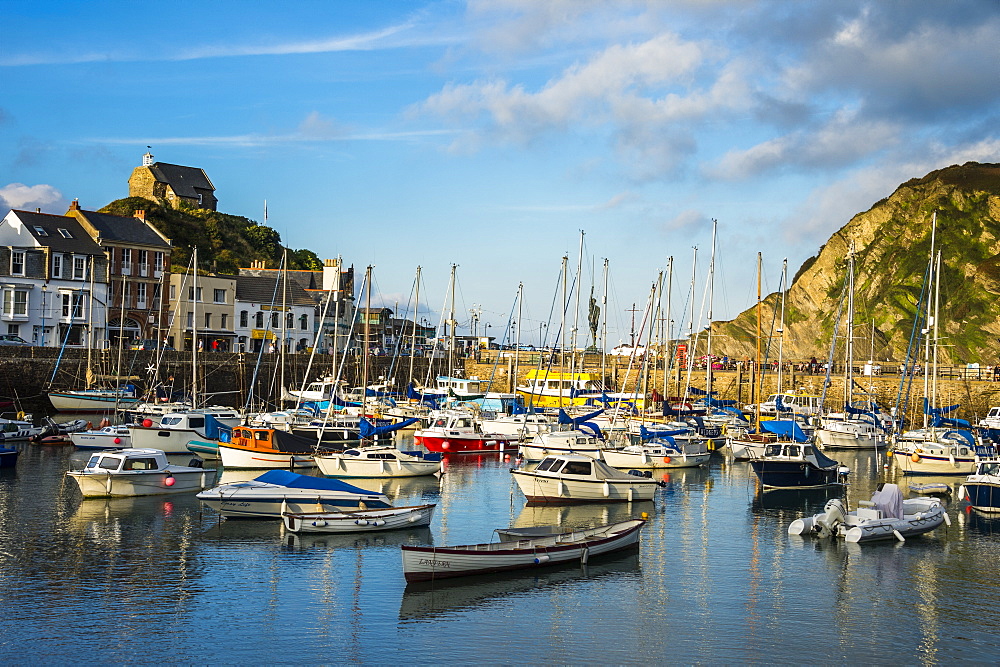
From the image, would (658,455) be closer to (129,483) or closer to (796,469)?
(796,469)

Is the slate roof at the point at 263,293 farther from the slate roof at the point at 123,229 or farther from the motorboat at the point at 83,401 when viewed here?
the motorboat at the point at 83,401

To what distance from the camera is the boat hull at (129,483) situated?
41.2 metres

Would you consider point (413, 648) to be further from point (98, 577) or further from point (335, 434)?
point (335, 434)

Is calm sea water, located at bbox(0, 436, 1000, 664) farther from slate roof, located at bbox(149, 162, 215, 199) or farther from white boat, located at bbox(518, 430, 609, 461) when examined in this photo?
slate roof, located at bbox(149, 162, 215, 199)

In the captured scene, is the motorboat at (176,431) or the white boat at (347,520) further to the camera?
the motorboat at (176,431)

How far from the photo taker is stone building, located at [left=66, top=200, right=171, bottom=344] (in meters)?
99.9

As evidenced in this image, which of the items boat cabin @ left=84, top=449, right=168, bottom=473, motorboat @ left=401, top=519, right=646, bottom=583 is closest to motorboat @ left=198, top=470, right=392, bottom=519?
boat cabin @ left=84, top=449, right=168, bottom=473

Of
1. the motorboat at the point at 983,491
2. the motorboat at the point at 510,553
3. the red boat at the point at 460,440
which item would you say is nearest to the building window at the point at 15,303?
the red boat at the point at 460,440

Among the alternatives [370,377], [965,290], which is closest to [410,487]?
[370,377]

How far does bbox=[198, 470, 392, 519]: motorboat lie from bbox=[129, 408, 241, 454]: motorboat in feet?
58.4

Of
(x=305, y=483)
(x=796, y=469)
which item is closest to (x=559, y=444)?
(x=796, y=469)

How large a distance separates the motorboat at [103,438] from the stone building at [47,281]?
36361 millimetres

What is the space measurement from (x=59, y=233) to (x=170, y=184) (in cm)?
5965

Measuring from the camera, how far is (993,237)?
155500mm
